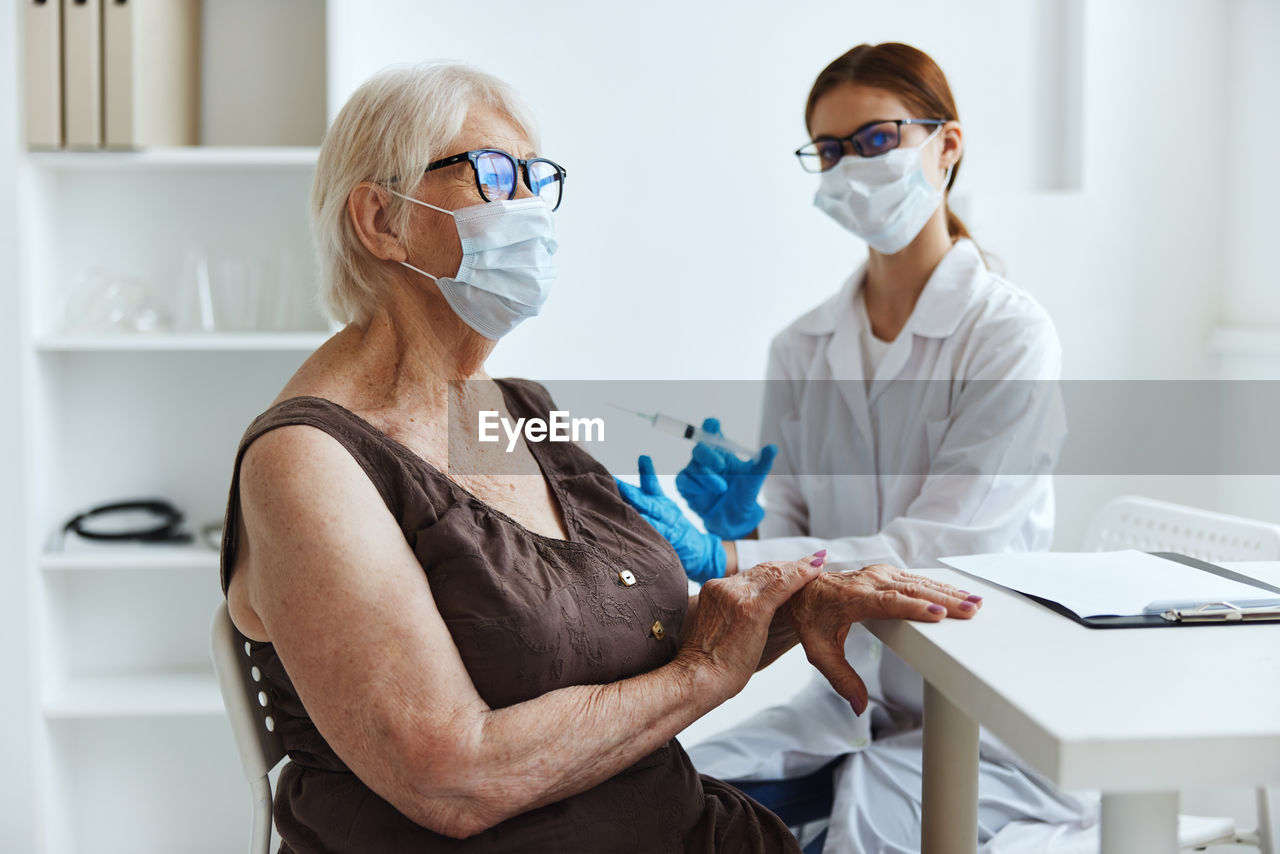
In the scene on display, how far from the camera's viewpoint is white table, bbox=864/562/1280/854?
61 cm

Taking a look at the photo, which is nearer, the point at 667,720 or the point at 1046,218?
the point at 667,720

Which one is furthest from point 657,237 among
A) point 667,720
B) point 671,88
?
point 667,720

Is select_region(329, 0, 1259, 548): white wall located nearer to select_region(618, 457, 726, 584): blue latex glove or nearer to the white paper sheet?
select_region(618, 457, 726, 584): blue latex glove

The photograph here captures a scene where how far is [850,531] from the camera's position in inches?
67.9

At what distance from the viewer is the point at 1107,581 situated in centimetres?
97

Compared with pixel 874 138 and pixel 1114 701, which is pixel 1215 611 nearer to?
pixel 1114 701

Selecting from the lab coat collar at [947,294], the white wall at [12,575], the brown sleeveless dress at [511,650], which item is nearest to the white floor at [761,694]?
the lab coat collar at [947,294]

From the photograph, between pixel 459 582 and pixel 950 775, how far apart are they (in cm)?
51

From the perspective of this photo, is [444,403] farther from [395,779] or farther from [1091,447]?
[1091,447]

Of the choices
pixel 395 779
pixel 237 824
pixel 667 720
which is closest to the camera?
pixel 395 779

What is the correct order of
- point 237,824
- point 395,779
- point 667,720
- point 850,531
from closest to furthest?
point 395,779, point 667,720, point 850,531, point 237,824

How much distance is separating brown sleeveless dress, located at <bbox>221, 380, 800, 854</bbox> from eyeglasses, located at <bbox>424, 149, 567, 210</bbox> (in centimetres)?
32

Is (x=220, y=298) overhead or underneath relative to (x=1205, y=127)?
underneath

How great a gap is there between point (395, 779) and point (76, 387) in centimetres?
180
